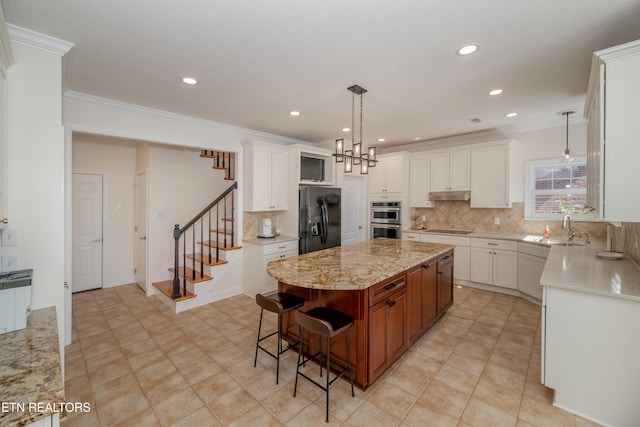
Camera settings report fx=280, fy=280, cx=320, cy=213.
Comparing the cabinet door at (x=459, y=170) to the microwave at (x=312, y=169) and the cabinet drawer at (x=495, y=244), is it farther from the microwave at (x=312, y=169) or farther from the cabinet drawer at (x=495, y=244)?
the microwave at (x=312, y=169)

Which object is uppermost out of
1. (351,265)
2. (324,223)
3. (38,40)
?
(38,40)

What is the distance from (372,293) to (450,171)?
377 centimetres

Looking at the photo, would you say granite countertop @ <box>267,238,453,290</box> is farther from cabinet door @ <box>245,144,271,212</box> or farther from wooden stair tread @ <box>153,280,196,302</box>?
wooden stair tread @ <box>153,280,196,302</box>

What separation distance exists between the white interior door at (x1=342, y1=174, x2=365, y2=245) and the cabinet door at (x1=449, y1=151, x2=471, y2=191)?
177 centimetres

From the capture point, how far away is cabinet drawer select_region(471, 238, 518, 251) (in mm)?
4262

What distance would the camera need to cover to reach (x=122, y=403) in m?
2.09

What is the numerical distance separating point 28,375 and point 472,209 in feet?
18.7

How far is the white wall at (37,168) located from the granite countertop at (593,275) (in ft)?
11.8

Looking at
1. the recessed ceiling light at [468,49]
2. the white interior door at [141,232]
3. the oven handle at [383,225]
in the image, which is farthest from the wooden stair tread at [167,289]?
the recessed ceiling light at [468,49]

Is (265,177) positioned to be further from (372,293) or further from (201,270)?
(372,293)

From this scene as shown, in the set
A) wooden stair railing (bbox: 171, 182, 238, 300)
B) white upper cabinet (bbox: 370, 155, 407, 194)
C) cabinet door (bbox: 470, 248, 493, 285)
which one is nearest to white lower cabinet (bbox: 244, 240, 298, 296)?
wooden stair railing (bbox: 171, 182, 238, 300)

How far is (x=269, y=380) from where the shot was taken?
2.34m

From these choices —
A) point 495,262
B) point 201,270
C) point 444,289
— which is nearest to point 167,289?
point 201,270

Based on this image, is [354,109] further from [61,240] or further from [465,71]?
[61,240]
